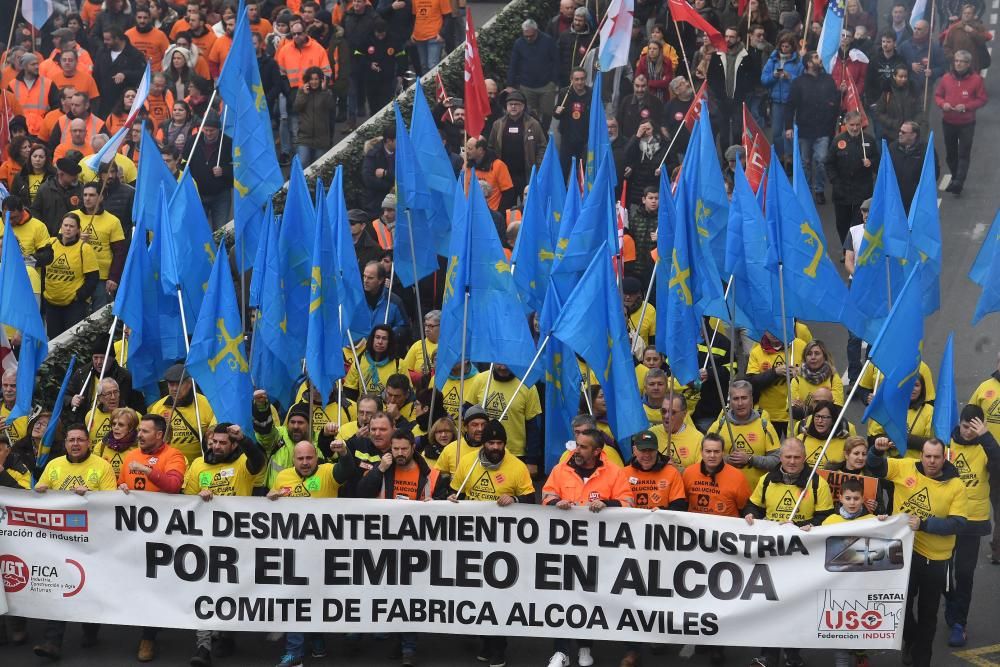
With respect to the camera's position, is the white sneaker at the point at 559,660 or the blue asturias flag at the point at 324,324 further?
the blue asturias flag at the point at 324,324

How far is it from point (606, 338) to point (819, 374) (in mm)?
2422

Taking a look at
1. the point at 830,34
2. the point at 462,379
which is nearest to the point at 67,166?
the point at 462,379

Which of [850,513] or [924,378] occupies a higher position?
[924,378]

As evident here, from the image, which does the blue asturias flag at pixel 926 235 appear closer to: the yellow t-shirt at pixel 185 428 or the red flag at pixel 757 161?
the red flag at pixel 757 161

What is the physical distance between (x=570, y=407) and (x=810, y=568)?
2.56 metres

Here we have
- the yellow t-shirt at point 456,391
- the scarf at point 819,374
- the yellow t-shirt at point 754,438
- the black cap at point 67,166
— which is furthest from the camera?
the black cap at point 67,166

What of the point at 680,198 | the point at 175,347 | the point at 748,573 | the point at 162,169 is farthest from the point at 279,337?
the point at 748,573

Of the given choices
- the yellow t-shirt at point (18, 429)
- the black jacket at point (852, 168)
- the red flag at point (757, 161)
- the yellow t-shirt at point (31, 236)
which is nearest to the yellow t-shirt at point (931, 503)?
the red flag at point (757, 161)

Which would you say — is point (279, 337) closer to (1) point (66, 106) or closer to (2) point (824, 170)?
(1) point (66, 106)

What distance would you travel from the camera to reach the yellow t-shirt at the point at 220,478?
45.0 ft

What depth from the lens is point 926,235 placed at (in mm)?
15656

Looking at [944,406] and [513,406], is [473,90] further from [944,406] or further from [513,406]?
[944,406]

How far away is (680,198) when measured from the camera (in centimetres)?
1545

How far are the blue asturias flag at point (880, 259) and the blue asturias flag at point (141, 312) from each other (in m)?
5.67
